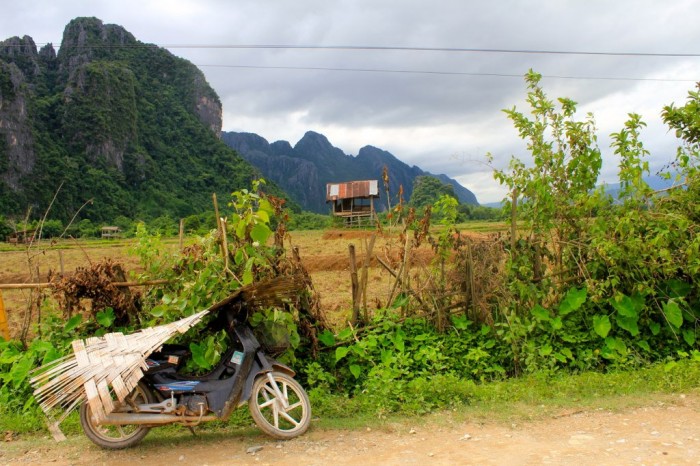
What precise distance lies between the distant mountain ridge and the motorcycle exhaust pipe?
126345 mm

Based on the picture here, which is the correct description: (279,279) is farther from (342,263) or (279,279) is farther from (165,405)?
(342,263)

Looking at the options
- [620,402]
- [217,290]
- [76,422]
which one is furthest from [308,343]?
[620,402]

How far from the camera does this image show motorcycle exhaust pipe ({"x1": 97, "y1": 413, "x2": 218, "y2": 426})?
12.6 feet

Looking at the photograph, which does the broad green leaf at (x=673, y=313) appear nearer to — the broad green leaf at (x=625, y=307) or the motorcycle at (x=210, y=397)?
the broad green leaf at (x=625, y=307)

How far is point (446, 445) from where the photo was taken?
384cm

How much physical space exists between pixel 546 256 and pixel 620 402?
1.91 m

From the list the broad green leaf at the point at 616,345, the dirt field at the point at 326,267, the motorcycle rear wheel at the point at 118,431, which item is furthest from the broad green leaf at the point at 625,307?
the motorcycle rear wheel at the point at 118,431

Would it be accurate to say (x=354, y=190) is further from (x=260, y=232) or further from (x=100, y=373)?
(x=100, y=373)

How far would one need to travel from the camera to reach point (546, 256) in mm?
6105

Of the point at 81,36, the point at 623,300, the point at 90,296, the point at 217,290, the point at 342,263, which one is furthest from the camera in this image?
the point at 81,36

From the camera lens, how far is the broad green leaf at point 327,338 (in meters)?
5.43

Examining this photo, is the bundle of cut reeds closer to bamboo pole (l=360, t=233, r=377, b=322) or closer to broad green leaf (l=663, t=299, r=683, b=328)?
bamboo pole (l=360, t=233, r=377, b=322)

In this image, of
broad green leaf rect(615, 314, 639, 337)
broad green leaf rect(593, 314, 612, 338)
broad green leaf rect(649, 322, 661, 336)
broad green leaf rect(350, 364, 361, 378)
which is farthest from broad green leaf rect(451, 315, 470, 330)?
broad green leaf rect(649, 322, 661, 336)

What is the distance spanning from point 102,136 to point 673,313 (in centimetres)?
7342
